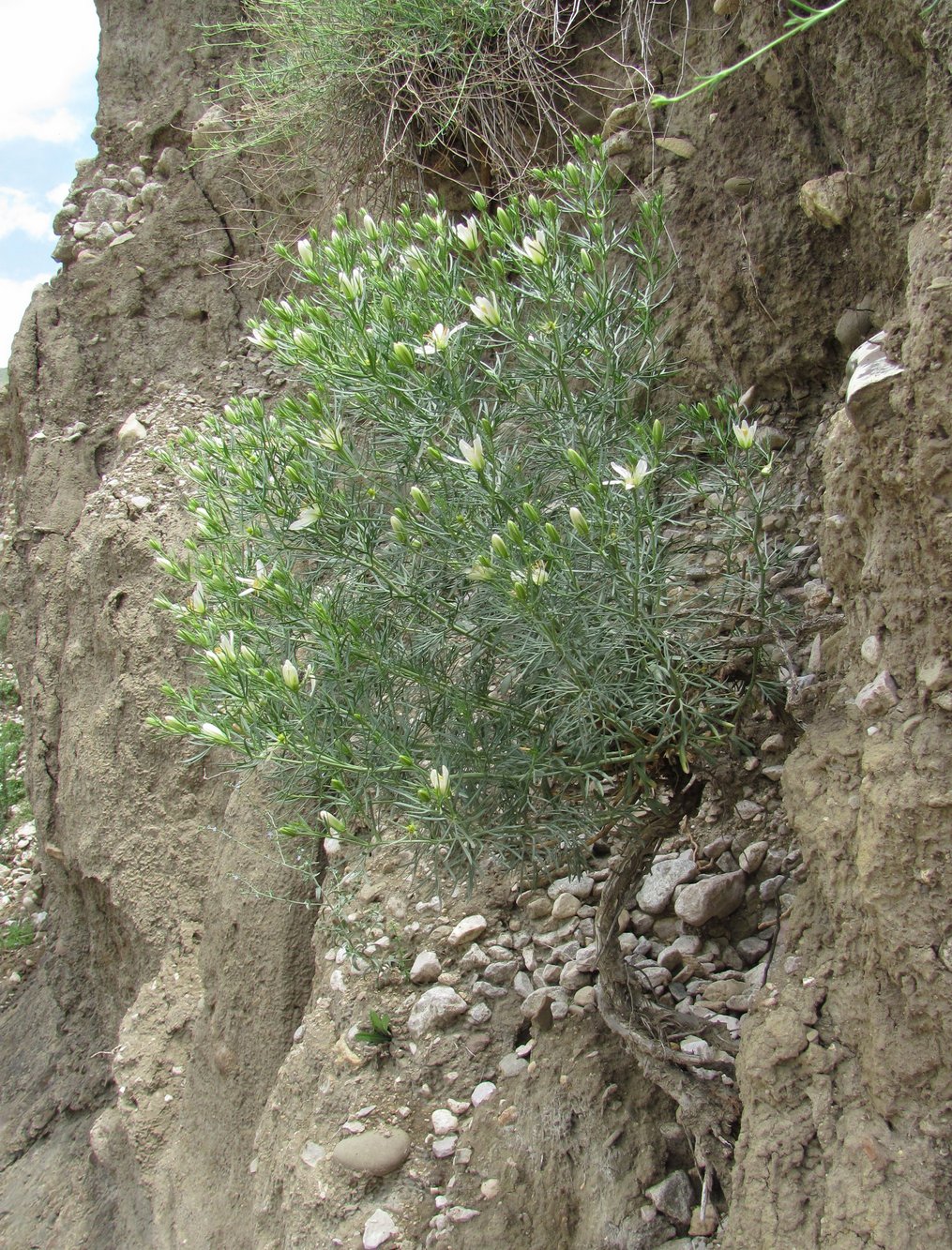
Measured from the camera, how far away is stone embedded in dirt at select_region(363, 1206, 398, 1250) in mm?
2535

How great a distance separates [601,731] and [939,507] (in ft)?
3.16

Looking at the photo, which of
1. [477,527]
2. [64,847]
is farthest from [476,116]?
[64,847]

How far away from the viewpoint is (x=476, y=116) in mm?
4250

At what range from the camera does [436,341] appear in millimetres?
2293

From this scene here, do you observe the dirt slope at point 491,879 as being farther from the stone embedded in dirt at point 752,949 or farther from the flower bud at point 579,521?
the flower bud at point 579,521

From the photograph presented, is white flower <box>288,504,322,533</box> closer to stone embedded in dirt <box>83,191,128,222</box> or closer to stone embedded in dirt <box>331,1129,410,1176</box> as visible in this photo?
stone embedded in dirt <box>331,1129,410,1176</box>

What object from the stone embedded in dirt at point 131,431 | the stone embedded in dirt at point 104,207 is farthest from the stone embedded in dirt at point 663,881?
the stone embedded in dirt at point 104,207

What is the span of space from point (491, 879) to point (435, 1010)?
0.48 meters

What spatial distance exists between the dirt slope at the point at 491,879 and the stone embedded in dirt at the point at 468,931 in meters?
0.05

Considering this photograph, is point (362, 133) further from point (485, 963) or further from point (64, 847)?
point (64, 847)

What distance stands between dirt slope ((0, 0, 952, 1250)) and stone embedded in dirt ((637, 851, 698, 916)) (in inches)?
5.0

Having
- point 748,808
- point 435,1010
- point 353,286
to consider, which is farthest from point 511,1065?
point 353,286

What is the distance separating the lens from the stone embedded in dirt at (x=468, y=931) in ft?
10.3

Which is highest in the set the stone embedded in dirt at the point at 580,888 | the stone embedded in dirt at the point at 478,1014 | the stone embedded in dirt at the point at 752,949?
the stone embedded in dirt at the point at 580,888
